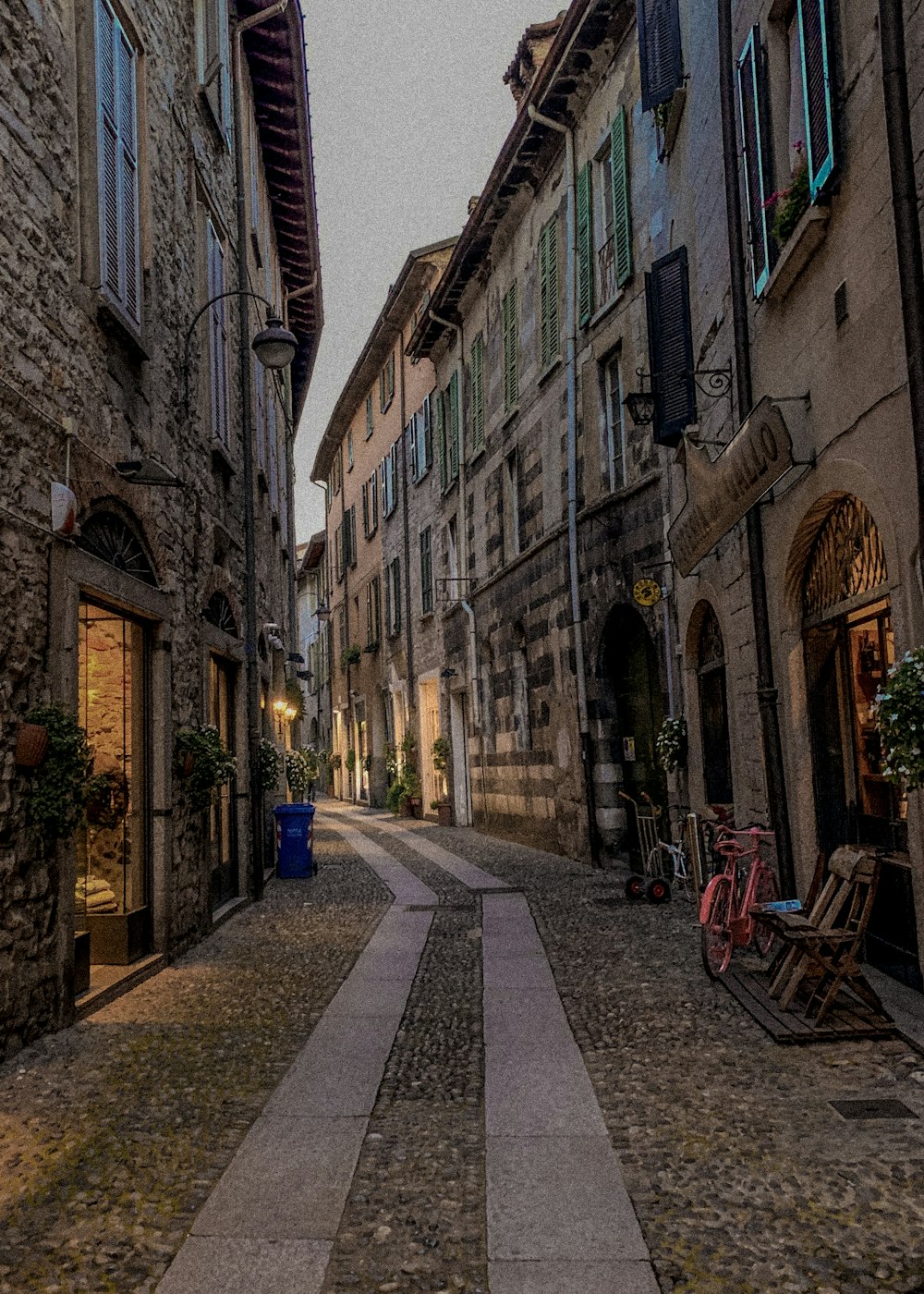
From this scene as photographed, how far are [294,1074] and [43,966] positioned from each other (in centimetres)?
144

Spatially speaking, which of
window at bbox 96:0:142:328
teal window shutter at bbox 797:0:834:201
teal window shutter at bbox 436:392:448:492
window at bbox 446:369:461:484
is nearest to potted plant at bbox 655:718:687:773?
teal window shutter at bbox 797:0:834:201

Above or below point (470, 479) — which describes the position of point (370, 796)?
below

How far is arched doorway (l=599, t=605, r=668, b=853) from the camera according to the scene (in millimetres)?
11836

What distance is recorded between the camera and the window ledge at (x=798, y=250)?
232 inches

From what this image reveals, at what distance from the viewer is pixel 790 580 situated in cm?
691

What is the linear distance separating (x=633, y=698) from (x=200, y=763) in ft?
18.9

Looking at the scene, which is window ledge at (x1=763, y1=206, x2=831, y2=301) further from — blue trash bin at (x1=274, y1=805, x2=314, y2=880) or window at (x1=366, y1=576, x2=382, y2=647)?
window at (x1=366, y1=576, x2=382, y2=647)

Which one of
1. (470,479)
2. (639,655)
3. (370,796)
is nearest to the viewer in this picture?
(639,655)

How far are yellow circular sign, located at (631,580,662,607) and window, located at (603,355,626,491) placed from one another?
69.2 inches

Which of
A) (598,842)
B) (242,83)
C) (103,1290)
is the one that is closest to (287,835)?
(598,842)

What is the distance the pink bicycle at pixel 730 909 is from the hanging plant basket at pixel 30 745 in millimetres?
3500

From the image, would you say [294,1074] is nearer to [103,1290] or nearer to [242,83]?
[103,1290]

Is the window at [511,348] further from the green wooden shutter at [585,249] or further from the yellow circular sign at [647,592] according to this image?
the yellow circular sign at [647,592]

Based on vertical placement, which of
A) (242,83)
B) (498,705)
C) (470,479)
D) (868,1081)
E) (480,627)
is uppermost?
(242,83)
